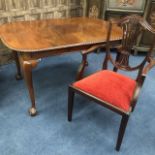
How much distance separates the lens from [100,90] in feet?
5.02

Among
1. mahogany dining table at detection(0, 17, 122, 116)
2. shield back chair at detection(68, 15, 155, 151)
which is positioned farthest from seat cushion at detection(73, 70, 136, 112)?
mahogany dining table at detection(0, 17, 122, 116)

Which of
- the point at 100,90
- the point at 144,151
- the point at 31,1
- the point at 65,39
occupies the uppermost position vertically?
the point at 31,1

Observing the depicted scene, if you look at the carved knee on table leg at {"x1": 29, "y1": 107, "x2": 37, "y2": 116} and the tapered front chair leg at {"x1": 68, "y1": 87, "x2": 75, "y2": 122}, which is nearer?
the tapered front chair leg at {"x1": 68, "y1": 87, "x2": 75, "y2": 122}

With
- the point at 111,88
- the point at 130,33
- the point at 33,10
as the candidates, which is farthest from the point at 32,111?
the point at 33,10

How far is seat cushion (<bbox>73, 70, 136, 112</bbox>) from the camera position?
1448mm

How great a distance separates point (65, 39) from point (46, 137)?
0.88 meters

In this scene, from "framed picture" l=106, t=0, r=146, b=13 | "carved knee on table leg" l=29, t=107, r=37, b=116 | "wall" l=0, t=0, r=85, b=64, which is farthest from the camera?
"framed picture" l=106, t=0, r=146, b=13

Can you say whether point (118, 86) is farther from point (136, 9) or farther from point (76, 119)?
point (136, 9)

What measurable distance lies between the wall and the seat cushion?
4.88 feet

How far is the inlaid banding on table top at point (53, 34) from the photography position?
63.4 inches

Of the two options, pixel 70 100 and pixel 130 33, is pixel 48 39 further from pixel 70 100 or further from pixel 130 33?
pixel 130 33

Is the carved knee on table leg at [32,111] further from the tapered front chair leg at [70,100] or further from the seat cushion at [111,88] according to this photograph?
the seat cushion at [111,88]

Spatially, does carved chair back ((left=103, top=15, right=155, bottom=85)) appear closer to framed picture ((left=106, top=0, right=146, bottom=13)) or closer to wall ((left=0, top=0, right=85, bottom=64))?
framed picture ((left=106, top=0, right=146, bottom=13))

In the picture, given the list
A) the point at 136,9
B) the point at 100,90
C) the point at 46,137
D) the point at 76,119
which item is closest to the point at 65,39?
the point at 100,90
